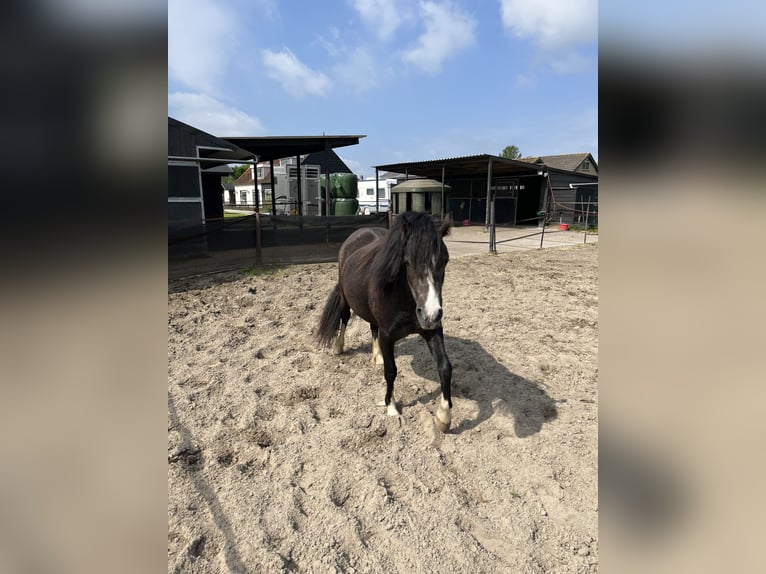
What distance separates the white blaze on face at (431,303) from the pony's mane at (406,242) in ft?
0.45

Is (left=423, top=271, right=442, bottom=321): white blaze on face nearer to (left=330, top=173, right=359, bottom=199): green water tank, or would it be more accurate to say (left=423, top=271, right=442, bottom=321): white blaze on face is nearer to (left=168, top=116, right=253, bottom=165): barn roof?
(left=168, top=116, right=253, bottom=165): barn roof

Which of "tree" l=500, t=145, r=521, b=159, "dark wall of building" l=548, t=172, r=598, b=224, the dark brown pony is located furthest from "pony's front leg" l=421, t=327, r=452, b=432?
"tree" l=500, t=145, r=521, b=159

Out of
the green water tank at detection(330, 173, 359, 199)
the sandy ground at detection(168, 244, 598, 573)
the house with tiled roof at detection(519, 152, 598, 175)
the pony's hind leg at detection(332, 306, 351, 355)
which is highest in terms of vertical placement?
the house with tiled roof at detection(519, 152, 598, 175)

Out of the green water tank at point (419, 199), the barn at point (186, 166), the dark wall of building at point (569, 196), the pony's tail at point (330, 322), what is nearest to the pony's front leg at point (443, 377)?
the pony's tail at point (330, 322)

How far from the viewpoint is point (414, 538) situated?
199 centimetres

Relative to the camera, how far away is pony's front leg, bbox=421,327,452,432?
9.11 ft

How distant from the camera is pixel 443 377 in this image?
9.13 ft

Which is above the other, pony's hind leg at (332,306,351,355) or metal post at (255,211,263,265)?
metal post at (255,211,263,265)

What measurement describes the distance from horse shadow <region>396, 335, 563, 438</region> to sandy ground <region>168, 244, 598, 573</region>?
0.02 metres

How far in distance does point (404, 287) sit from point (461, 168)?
1887 centimetres

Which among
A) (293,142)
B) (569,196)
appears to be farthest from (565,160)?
(293,142)

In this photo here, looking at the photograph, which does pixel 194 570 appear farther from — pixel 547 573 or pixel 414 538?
pixel 547 573
